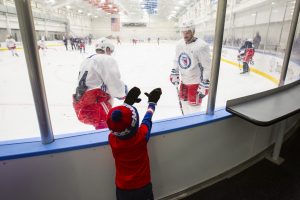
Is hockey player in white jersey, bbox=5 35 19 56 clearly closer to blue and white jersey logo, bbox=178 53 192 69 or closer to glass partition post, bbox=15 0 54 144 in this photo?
blue and white jersey logo, bbox=178 53 192 69

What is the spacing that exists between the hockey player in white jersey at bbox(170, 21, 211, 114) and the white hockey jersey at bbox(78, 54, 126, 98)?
758mm

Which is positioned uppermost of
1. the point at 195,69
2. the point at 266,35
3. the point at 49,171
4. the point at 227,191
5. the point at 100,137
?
the point at 266,35

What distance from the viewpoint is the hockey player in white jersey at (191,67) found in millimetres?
1704

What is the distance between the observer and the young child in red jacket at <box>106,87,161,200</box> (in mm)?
722

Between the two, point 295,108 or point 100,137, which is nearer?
point 100,137

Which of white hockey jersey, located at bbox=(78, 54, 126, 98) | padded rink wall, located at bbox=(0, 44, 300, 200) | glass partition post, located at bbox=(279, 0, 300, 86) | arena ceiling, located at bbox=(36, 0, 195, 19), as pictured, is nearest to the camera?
padded rink wall, located at bbox=(0, 44, 300, 200)

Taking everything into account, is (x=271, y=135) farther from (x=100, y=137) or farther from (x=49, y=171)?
(x=49, y=171)

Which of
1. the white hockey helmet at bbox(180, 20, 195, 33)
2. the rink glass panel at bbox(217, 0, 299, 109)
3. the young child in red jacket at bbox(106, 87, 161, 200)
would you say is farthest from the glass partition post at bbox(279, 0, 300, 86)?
the young child in red jacket at bbox(106, 87, 161, 200)

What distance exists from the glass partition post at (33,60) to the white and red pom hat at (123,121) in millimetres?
291

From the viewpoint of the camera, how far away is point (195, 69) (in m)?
1.85

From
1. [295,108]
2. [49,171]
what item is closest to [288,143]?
[295,108]

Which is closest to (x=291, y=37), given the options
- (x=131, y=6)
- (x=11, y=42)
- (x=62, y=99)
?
(x=62, y=99)

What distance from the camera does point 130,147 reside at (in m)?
0.79

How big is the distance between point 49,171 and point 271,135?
1.68 meters
